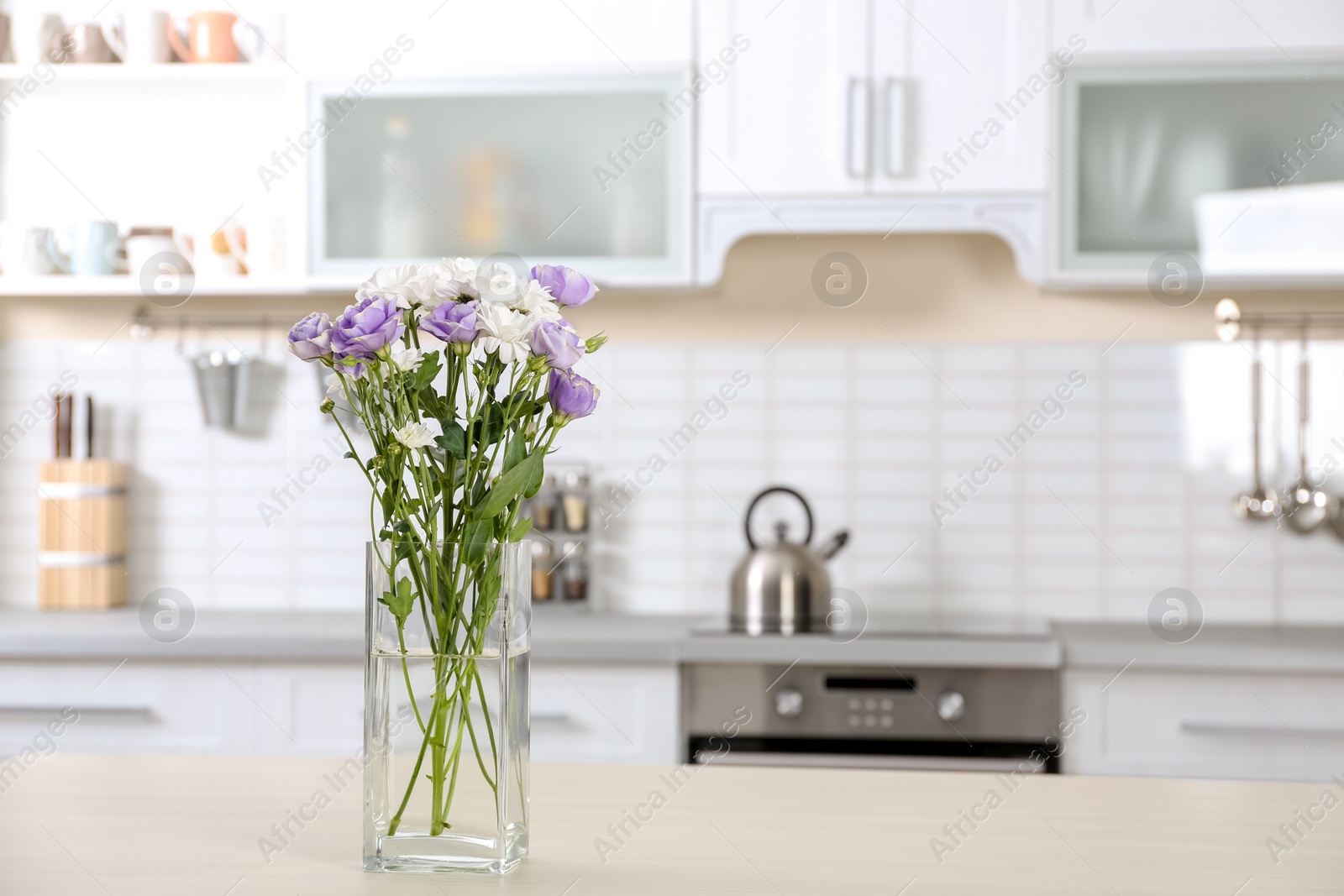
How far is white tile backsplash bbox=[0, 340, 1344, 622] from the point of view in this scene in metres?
2.54

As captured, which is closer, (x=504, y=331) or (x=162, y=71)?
(x=504, y=331)

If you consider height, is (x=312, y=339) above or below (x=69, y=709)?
above

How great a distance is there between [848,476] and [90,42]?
1.89 metres

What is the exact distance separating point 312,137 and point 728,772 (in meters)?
1.78

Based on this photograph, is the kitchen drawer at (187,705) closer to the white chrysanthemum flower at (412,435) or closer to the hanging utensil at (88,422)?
the hanging utensil at (88,422)

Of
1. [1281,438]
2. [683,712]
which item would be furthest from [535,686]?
[1281,438]

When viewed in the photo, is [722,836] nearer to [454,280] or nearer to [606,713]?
[454,280]

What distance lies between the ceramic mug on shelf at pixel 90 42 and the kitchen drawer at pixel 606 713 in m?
1.65

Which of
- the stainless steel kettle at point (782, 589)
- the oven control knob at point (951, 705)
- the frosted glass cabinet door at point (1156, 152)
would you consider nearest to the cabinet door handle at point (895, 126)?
the frosted glass cabinet door at point (1156, 152)

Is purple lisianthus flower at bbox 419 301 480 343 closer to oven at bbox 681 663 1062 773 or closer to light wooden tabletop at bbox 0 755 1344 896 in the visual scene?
light wooden tabletop at bbox 0 755 1344 896

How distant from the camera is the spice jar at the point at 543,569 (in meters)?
2.54

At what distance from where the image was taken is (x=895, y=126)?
2.32m

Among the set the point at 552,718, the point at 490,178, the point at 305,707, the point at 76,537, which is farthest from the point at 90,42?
the point at 552,718

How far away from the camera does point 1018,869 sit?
854 mm
